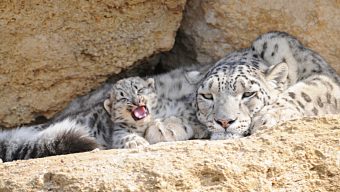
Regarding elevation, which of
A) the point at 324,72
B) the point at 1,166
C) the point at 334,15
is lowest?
the point at 1,166

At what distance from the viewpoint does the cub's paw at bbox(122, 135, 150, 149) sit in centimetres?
546

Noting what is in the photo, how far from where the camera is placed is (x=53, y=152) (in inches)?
201

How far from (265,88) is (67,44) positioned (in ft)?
4.37

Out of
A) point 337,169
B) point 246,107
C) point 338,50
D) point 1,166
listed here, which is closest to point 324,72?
point 338,50

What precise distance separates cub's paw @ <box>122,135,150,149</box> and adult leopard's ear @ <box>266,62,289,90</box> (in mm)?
900

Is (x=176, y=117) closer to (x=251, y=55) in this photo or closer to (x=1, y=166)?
(x=251, y=55)

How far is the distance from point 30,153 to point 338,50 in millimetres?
2259

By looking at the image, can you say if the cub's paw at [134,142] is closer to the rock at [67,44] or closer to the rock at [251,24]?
the rock at [67,44]

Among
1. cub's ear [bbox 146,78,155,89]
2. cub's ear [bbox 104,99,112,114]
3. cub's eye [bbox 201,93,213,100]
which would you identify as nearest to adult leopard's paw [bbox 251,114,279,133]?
cub's eye [bbox 201,93,213,100]

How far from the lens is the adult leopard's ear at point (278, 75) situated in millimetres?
5781

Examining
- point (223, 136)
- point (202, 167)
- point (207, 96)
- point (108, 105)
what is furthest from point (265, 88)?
point (202, 167)

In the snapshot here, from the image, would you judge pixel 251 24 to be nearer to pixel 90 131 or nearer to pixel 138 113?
pixel 138 113

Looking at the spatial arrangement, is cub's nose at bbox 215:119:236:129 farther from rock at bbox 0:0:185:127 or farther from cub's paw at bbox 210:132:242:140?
rock at bbox 0:0:185:127

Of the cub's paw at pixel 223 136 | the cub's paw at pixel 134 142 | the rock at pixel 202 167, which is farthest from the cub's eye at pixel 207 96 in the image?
the rock at pixel 202 167
